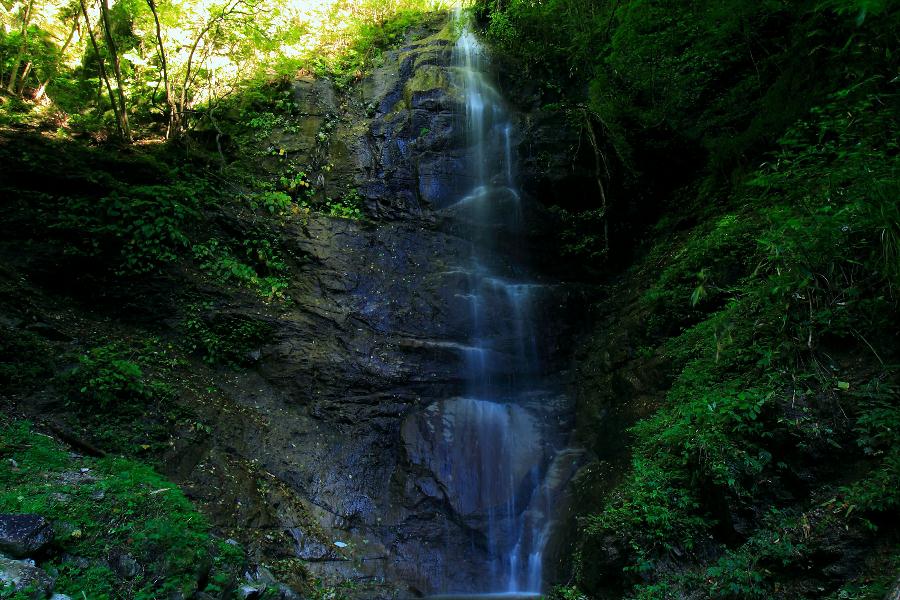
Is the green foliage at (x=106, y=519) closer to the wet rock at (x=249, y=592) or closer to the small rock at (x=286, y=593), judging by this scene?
the wet rock at (x=249, y=592)

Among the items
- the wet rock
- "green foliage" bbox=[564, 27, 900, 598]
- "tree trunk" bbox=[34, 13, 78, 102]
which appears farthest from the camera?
"tree trunk" bbox=[34, 13, 78, 102]

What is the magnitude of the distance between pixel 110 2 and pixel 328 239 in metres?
7.47

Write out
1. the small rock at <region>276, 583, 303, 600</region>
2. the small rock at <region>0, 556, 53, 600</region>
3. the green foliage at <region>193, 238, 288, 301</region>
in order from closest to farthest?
the small rock at <region>0, 556, 53, 600</region>
the small rock at <region>276, 583, 303, 600</region>
the green foliage at <region>193, 238, 288, 301</region>

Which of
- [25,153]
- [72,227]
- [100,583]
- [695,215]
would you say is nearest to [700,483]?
[100,583]

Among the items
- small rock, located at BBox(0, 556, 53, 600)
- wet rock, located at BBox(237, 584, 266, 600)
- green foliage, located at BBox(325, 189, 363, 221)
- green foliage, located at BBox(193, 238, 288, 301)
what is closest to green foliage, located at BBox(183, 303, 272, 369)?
green foliage, located at BBox(193, 238, 288, 301)

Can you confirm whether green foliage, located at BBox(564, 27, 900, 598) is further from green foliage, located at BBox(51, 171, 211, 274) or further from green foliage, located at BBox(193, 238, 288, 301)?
green foliage, located at BBox(51, 171, 211, 274)

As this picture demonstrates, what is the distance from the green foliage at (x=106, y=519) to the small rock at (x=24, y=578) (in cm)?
11

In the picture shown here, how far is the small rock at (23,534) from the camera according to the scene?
299 centimetres

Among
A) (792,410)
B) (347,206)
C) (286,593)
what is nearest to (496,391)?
(286,593)

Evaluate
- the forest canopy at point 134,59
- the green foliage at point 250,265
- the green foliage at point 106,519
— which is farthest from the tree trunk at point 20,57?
the green foliage at point 106,519

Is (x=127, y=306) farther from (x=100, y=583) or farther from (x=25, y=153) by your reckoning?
(x=100, y=583)

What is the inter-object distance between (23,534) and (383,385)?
4.96 metres

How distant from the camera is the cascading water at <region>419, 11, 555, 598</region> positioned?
676 centimetres

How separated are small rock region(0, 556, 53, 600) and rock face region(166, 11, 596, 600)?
8.01ft
